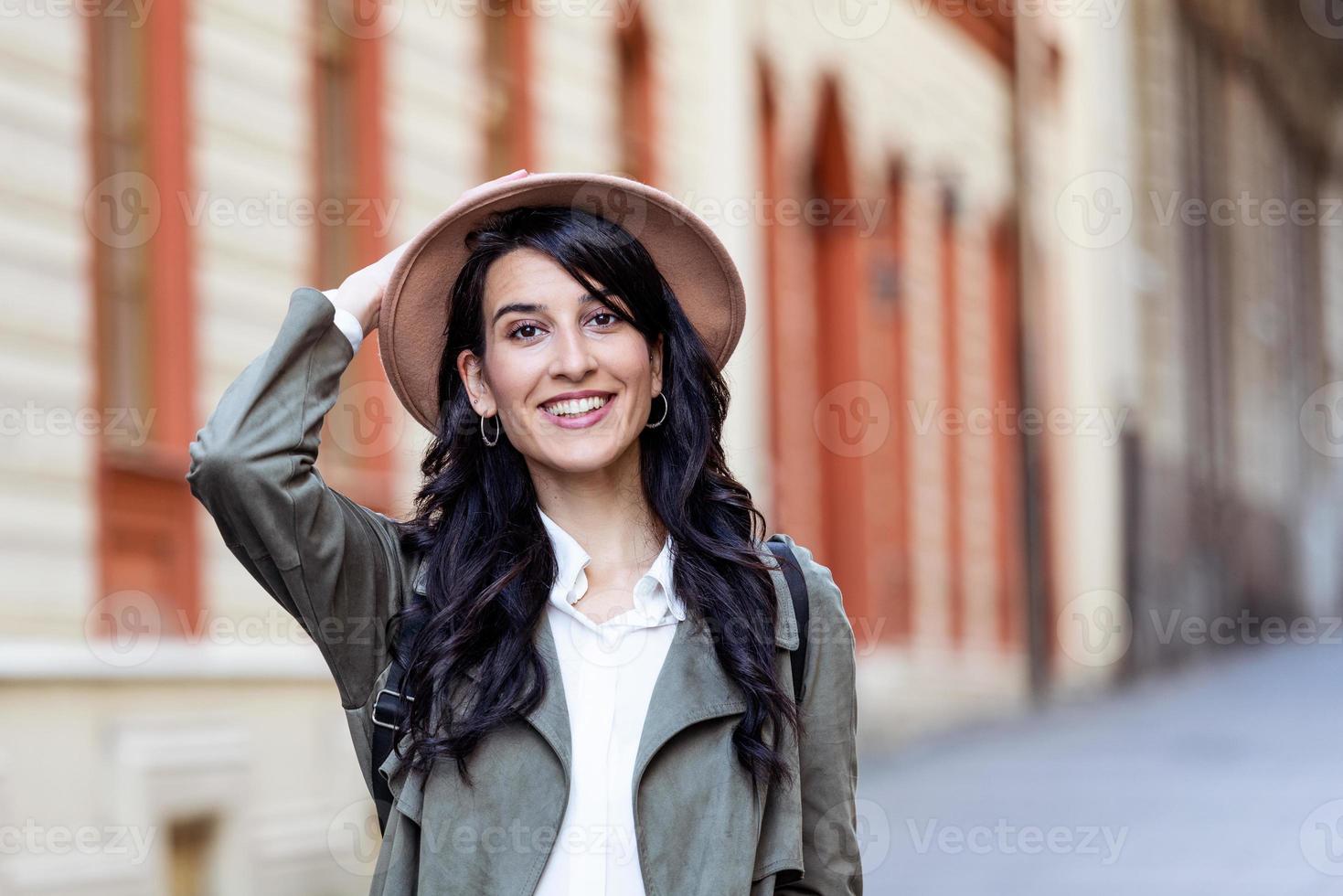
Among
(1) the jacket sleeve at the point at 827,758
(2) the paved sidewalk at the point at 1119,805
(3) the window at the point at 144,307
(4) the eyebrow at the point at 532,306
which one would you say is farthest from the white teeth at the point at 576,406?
(2) the paved sidewalk at the point at 1119,805

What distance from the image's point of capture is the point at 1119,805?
38.8 feet

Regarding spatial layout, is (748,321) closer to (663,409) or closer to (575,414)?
(663,409)

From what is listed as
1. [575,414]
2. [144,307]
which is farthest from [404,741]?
[144,307]

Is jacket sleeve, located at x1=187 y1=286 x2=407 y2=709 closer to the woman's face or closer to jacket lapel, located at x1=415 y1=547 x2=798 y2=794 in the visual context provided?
jacket lapel, located at x1=415 y1=547 x2=798 y2=794

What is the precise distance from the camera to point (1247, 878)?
9.19 meters

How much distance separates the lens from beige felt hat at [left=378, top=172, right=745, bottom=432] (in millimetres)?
3215

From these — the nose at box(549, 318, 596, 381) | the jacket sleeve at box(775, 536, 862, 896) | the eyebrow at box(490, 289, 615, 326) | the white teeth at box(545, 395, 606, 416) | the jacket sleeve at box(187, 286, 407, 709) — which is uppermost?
the eyebrow at box(490, 289, 615, 326)

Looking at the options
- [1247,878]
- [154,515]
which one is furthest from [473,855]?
[1247,878]

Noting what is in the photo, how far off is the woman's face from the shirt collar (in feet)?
0.38

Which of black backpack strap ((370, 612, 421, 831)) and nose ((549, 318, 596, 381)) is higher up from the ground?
nose ((549, 318, 596, 381))

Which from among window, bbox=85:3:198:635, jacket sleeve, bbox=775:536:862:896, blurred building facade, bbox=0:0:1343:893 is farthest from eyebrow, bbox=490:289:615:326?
window, bbox=85:3:198:635

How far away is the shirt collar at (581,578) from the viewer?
317 cm

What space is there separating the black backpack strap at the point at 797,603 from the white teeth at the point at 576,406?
378mm

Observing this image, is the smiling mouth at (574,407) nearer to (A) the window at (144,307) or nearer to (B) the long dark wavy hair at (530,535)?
(B) the long dark wavy hair at (530,535)
